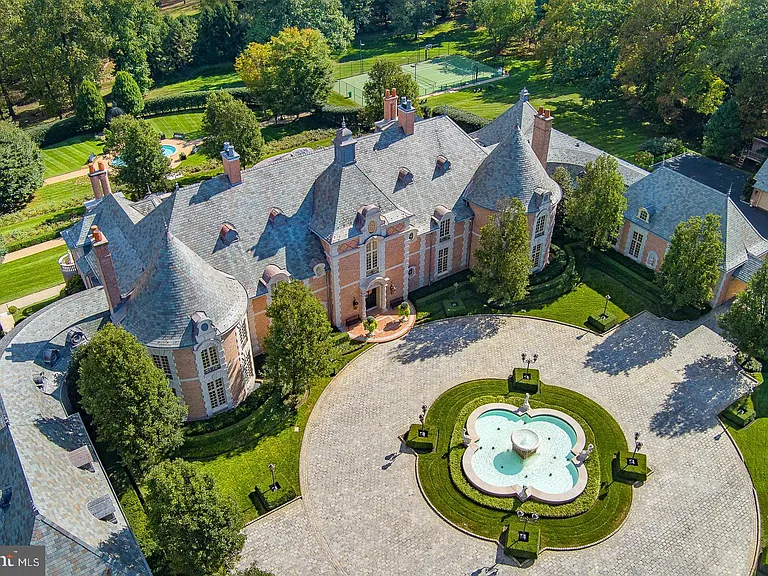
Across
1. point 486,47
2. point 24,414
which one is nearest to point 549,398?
point 24,414

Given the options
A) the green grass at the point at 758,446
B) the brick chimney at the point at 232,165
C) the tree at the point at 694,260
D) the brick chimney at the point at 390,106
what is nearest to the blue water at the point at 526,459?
the green grass at the point at 758,446

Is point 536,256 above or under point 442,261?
above

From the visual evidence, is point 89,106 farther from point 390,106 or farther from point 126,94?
point 390,106

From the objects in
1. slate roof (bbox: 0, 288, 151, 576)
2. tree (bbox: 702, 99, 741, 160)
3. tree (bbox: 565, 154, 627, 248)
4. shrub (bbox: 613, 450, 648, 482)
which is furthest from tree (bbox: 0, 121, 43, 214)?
tree (bbox: 702, 99, 741, 160)

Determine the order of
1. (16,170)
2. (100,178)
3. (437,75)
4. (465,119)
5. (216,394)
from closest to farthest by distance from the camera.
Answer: (216,394)
(100,178)
(16,170)
(465,119)
(437,75)

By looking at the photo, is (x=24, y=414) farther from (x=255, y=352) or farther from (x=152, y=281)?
(x=255, y=352)

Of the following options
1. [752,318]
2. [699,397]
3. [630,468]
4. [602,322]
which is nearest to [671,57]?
[602,322]
